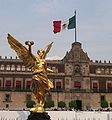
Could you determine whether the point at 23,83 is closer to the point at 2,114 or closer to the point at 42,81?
the point at 2,114

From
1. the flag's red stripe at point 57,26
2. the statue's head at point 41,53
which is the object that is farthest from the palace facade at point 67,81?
the statue's head at point 41,53

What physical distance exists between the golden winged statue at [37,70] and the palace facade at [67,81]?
3398cm

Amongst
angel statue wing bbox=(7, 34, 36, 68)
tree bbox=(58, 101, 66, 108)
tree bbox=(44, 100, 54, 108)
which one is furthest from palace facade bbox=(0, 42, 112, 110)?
angel statue wing bbox=(7, 34, 36, 68)

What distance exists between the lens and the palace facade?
184ft

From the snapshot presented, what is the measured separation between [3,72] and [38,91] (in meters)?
35.5

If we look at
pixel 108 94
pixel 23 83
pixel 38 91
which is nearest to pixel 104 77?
pixel 108 94

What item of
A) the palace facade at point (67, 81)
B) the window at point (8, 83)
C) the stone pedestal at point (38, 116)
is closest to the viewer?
the stone pedestal at point (38, 116)

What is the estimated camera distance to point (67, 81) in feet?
187

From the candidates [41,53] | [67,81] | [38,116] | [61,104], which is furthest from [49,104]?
[38,116]

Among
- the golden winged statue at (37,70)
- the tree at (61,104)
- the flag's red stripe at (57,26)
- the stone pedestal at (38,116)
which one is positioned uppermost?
the flag's red stripe at (57,26)

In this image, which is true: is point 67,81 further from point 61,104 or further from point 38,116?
point 38,116

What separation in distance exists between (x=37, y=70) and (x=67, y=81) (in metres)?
35.3

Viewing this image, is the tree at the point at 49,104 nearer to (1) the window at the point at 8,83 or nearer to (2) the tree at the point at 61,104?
(2) the tree at the point at 61,104

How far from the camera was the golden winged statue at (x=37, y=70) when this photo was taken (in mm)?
21766
